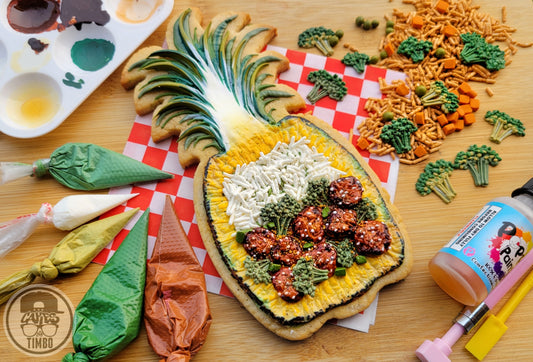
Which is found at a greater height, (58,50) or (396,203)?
(58,50)

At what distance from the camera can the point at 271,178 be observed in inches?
88.0

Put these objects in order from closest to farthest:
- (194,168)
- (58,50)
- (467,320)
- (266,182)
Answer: (467,320) < (266,182) < (194,168) < (58,50)

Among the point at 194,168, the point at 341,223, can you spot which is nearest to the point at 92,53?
the point at 194,168

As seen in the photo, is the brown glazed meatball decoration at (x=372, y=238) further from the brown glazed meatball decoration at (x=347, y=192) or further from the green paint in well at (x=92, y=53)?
the green paint in well at (x=92, y=53)

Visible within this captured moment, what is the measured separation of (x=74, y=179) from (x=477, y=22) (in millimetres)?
2384

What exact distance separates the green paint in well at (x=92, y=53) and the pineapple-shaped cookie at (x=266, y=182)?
6.2 inches

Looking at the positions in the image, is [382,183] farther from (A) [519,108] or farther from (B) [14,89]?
(B) [14,89]

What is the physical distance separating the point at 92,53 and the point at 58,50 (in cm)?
18

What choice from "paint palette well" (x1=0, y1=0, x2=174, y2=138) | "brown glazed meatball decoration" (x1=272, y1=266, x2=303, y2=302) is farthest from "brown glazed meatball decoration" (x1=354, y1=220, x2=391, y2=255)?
"paint palette well" (x1=0, y1=0, x2=174, y2=138)

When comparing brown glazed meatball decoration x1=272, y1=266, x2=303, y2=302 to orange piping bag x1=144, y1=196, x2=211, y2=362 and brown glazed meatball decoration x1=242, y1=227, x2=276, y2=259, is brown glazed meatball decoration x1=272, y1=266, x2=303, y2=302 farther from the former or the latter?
orange piping bag x1=144, y1=196, x2=211, y2=362

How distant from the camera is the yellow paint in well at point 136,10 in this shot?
2.66 m

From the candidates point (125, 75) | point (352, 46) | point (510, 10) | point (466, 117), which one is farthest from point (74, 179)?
point (510, 10)

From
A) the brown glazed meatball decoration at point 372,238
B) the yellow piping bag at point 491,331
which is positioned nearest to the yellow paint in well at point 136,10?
the brown glazed meatball decoration at point 372,238

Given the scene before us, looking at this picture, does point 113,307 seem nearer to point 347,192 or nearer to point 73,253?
point 73,253
